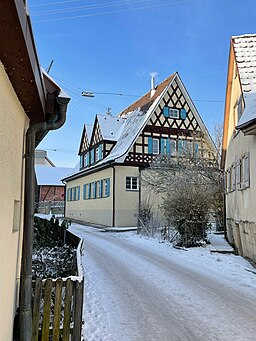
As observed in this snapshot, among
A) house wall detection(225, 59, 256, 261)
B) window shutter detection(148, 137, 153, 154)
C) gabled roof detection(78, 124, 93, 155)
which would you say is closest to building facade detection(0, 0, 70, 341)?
house wall detection(225, 59, 256, 261)

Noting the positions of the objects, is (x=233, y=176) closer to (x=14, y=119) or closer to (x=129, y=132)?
(x=14, y=119)

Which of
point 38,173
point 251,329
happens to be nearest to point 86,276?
point 251,329

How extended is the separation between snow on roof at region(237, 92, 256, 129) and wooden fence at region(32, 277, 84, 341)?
6.56 metres

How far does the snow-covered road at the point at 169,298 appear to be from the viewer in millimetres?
5121

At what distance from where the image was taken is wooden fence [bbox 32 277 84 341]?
4.36 m

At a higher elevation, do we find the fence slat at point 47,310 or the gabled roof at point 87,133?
the gabled roof at point 87,133

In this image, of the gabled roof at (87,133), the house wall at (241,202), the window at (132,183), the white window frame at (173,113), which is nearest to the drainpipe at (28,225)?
the house wall at (241,202)

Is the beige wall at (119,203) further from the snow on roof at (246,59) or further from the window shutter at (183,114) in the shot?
the snow on roof at (246,59)

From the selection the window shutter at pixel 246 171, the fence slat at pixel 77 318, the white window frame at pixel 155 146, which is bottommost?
the fence slat at pixel 77 318

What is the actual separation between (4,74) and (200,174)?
716 inches

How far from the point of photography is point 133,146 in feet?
82.1

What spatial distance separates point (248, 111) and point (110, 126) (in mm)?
20308

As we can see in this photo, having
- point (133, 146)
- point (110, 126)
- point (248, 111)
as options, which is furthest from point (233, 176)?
point (110, 126)

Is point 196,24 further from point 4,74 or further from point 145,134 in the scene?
point 145,134
